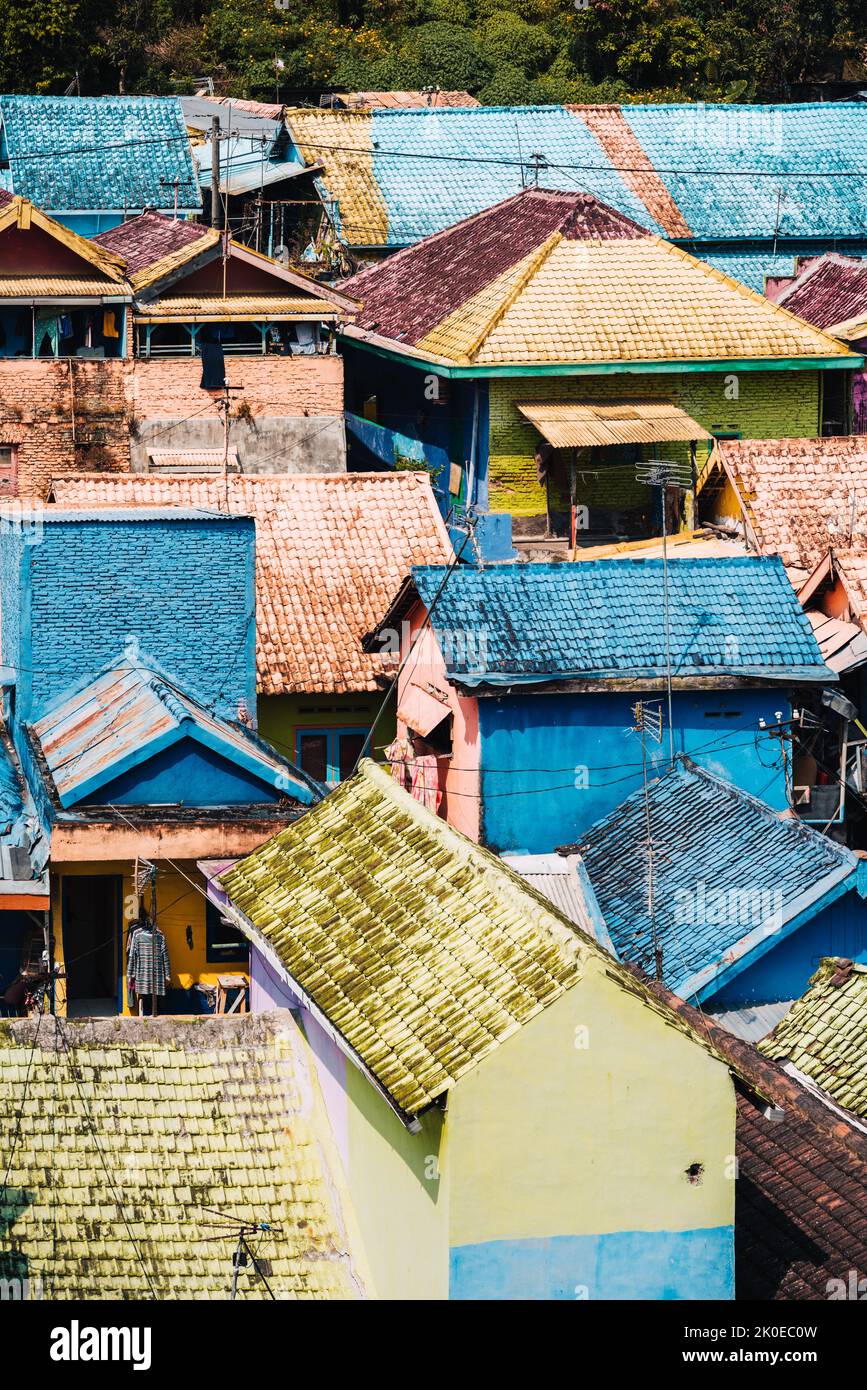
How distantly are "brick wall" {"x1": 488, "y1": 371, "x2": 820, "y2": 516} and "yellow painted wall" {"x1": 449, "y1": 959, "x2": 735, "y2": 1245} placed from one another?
22.9m

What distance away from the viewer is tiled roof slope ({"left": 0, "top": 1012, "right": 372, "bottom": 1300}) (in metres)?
13.7

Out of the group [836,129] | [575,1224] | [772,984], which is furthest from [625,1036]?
[836,129]

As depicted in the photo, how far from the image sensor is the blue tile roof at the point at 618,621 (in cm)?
2366

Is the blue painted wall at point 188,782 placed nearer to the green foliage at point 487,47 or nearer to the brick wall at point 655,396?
the brick wall at point 655,396

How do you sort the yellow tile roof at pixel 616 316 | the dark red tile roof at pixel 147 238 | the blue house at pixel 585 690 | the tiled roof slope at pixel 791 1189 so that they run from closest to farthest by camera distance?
the tiled roof slope at pixel 791 1189 < the blue house at pixel 585 690 < the yellow tile roof at pixel 616 316 < the dark red tile roof at pixel 147 238

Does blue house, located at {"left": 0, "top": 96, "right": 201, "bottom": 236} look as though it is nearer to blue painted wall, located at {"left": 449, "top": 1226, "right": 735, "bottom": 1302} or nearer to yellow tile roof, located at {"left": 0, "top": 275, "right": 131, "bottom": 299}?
yellow tile roof, located at {"left": 0, "top": 275, "right": 131, "bottom": 299}

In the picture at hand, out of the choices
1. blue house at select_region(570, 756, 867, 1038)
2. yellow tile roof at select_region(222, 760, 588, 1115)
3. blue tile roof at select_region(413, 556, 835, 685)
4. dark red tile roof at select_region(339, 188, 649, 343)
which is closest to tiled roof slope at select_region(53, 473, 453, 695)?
blue tile roof at select_region(413, 556, 835, 685)

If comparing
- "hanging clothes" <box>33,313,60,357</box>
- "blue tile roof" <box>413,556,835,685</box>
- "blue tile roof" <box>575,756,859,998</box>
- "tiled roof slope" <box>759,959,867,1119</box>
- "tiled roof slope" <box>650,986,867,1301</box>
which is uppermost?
"hanging clothes" <box>33,313,60,357</box>

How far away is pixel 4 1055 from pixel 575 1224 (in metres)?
4.27

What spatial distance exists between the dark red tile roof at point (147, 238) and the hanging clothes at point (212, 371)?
8.33 ft

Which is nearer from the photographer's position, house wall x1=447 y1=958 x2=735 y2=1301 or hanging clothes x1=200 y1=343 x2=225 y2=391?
house wall x1=447 y1=958 x2=735 y2=1301

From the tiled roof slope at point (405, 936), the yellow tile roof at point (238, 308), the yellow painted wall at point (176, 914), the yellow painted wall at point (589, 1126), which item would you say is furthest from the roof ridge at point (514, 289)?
the yellow painted wall at point (589, 1126)

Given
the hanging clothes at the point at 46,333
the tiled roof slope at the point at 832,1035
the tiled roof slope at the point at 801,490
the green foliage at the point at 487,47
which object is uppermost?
the green foliage at the point at 487,47

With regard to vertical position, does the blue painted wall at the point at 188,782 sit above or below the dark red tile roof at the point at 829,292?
below
